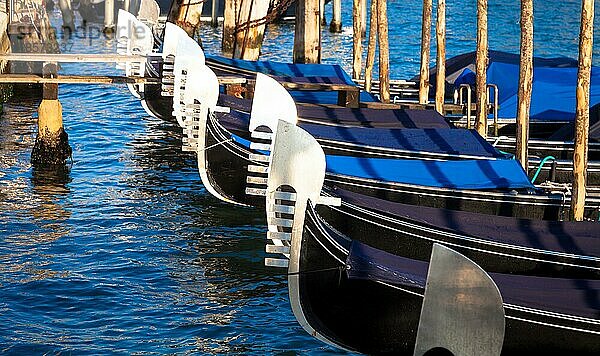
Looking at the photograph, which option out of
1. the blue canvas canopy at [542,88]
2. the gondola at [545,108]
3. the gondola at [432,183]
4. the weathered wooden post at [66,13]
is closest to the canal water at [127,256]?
the gondola at [432,183]

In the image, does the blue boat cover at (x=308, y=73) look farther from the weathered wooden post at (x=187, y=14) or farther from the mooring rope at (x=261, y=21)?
the weathered wooden post at (x=187, y=14)

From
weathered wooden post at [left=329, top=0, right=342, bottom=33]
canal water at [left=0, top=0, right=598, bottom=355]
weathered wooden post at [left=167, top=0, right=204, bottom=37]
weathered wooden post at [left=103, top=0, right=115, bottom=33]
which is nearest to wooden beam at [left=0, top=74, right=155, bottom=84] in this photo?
canal water at [left=0, top=0, right=598, bottom=355]

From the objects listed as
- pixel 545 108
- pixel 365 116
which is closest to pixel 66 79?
pixel 365 116

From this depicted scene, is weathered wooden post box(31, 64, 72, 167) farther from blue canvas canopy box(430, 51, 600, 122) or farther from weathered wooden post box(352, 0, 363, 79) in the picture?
Answer: blue canvas canopy box(430, 51, 600, 122)

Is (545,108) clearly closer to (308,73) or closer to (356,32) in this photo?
(308,73)

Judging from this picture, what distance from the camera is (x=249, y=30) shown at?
52.9ft

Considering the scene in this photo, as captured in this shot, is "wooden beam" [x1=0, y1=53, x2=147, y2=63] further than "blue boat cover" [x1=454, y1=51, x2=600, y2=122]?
No

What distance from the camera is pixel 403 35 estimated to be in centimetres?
3434

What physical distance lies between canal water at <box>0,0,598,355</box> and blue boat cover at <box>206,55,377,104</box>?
1.34m

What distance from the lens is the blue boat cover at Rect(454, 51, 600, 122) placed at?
44.3 ft

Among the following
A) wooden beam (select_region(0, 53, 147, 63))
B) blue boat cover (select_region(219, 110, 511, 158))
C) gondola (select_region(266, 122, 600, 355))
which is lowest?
gondola (select_region(266, 122, 600, 355))

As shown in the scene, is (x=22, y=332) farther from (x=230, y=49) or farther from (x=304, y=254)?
(x=230, y=49)

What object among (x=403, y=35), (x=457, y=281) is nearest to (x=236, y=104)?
(x=457, y=281)

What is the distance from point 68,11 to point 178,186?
678 inches
